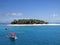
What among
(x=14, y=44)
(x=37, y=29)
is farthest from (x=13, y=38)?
(x=37, y=29)

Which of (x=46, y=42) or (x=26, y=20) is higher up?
(x=26, y=20)

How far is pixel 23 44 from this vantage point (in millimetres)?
5832

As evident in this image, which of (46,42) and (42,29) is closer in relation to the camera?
(46,42)

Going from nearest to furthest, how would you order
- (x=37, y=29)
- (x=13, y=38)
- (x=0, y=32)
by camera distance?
(x=13, y=38) → (x=0, y=32) → (x=37, y=29)

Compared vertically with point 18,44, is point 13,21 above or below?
above

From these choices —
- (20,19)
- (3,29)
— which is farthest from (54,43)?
(3,29)

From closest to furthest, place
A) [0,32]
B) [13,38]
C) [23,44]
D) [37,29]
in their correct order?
1. [23,44]
2. [13,38]
3. [0,32]
4. [37,29]

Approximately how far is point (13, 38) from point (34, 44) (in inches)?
40.8

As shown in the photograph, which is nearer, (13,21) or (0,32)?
(13,21)

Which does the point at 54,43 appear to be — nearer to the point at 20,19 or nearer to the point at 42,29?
the point at 20,19

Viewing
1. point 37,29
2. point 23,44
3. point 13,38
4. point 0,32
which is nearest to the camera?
point 23,44

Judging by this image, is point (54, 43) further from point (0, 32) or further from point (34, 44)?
point (0, 32)

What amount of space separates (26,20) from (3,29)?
2341 millimetres

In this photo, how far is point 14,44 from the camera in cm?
584
